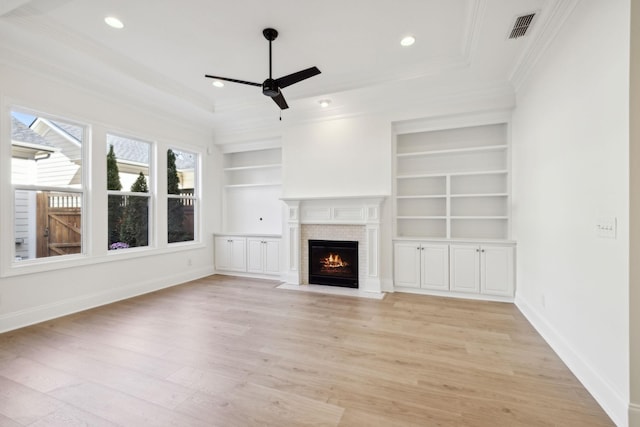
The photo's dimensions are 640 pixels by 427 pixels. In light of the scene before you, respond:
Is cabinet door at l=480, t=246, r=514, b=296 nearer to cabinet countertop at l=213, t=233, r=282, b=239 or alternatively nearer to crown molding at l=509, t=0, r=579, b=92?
crown molding at l=509, t=0, r=579, b=92

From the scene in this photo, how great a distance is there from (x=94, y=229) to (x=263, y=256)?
101 inches

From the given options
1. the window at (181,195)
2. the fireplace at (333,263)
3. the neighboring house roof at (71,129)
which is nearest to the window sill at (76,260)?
the window at (181,195)

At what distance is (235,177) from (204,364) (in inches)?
172

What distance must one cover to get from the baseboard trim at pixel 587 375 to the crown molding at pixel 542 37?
2.63m

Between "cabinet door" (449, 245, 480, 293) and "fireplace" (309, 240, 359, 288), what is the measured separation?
1414 mm

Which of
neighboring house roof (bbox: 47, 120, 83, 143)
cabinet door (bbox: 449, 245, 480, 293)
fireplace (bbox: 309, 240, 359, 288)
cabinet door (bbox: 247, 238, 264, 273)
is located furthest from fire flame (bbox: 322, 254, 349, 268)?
neighboring house roof (bbox: 47, 120, 83, 143)

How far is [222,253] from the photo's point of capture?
19.0 feet

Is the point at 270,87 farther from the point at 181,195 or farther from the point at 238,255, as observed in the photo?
the point at 238,255

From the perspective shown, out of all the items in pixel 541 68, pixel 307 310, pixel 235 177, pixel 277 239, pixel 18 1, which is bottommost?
pixel 307 310

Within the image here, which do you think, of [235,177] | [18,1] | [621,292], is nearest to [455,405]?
[621,292]

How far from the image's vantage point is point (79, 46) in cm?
311

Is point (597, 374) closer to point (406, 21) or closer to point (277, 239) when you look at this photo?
point (406, 21)

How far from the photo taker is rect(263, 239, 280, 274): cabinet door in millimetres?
5328
